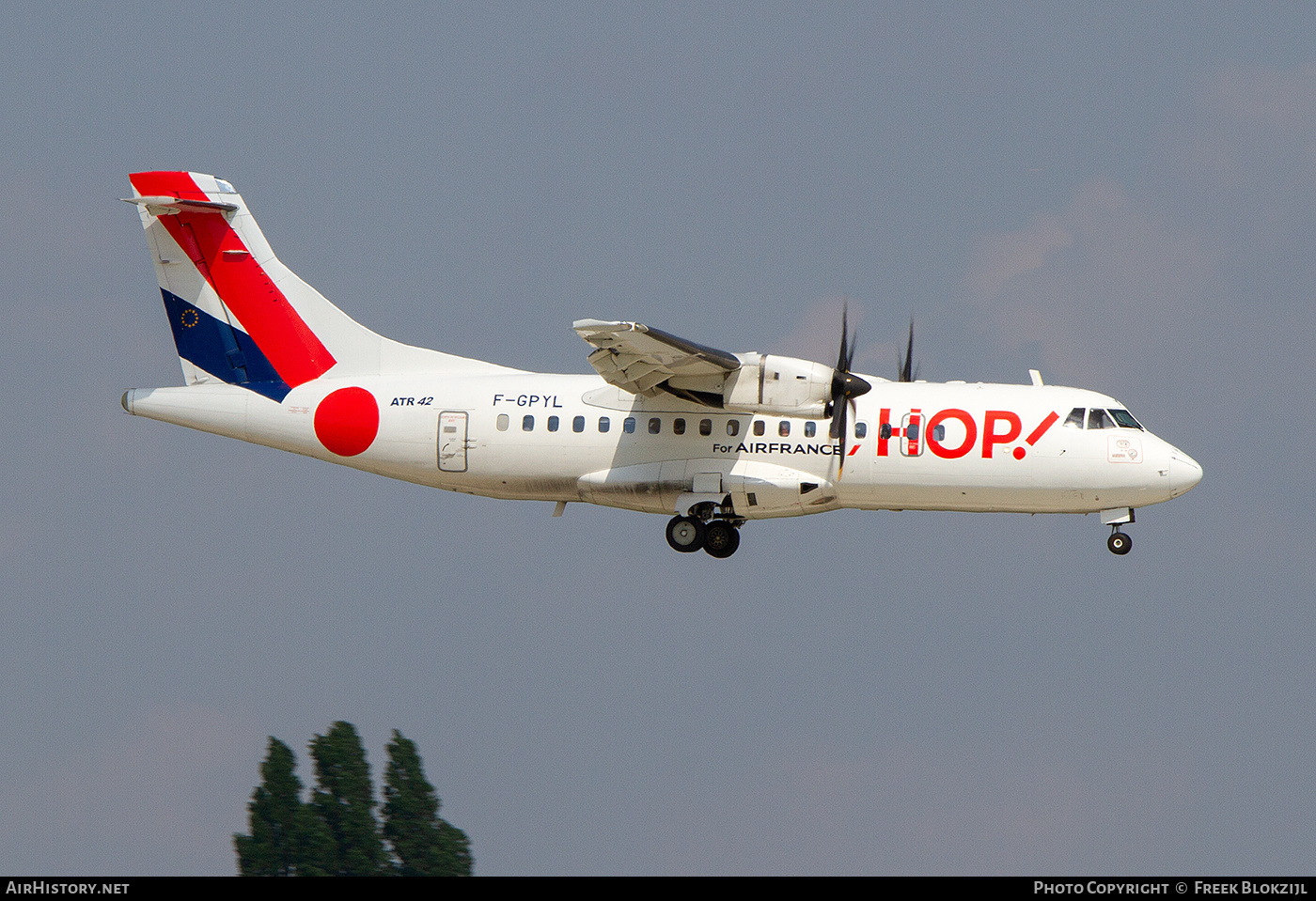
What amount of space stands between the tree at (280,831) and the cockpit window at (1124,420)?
1062 inches

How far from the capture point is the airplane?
100.0ft

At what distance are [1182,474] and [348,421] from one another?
649 inches

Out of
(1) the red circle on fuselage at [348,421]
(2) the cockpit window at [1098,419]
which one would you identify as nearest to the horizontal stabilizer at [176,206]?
(1) the red circle on fuselage at [348,421]

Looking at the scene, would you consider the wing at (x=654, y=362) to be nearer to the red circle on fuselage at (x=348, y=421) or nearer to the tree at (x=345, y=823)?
the red circle on fuselage at (x=348, y=421)

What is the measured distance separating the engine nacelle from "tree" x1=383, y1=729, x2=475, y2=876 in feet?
74.7

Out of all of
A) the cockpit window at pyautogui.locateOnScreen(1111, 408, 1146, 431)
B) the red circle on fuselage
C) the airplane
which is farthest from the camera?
the red circle on fuselage

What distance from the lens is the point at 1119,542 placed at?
31234 mm

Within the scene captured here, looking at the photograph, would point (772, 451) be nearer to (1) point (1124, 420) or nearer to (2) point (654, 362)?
(2) point (654, 362)

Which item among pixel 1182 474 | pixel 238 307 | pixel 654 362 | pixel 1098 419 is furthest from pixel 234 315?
pixel 1182 474

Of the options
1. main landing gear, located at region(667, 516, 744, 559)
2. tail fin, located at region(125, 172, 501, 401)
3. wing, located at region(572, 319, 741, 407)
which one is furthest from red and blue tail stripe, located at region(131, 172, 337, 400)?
main landing gear, located at region(667, 516, 744, 559)

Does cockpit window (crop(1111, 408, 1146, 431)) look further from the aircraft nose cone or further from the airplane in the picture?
the aircraft nose cone
